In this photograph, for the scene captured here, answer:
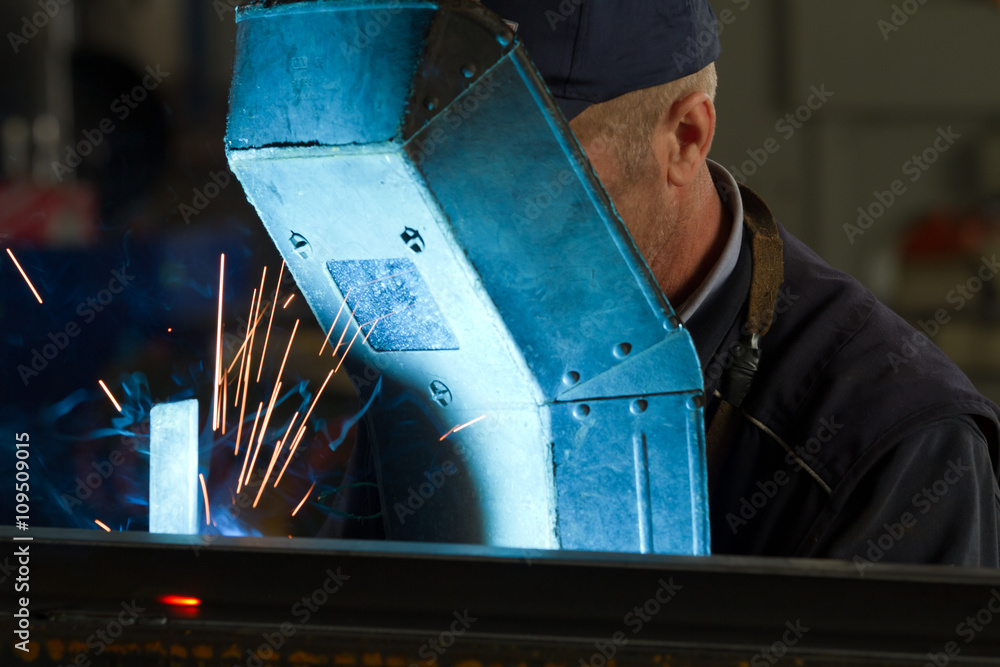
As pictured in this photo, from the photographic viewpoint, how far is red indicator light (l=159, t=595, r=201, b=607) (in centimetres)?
75

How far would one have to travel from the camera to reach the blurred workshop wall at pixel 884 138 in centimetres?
619

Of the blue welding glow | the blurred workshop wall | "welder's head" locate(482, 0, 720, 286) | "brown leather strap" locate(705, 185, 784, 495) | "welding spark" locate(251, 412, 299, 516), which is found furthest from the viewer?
the blurred workshop wall

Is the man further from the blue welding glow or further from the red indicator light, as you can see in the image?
the red indicator light

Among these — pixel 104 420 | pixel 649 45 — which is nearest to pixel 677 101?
pixel 649 45

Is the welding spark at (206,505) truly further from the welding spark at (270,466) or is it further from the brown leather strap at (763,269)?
the brown leather strap at (763,269)

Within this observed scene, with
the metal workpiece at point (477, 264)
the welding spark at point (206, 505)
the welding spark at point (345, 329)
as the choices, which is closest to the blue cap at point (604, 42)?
the metal workpiece at point (477, 264)

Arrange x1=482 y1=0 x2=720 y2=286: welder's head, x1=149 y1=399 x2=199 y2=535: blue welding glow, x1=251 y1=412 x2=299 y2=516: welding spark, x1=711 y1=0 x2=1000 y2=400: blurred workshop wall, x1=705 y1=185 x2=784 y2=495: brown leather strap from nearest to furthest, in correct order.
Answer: x1=149 y1=399 x2=199 y2=535: blue welding glow → x1=482 y1=0 x2=720 y2=286: welder's head → x1=705 y1=185 x2=784 y2=495: brown leather strap → x1=251 y1=412 x2=299 y2=516: welding spark → x1=711 y1=0 x2=1000 y2=400: blurred workshop wall

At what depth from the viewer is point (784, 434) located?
129 cm

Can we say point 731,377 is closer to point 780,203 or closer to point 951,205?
point 780,203

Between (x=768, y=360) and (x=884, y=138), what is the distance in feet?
19.4

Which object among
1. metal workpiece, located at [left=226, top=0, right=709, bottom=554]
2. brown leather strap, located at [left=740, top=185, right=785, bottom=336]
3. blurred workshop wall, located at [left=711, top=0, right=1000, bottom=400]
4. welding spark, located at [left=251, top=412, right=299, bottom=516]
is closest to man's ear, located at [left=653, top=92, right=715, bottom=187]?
brown leather strap, located at [left=740, top=185, right=785, bottom=336]

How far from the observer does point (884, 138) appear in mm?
6508

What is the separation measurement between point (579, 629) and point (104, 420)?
1.25m

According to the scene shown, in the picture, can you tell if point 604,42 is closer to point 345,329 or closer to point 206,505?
point 345,329
